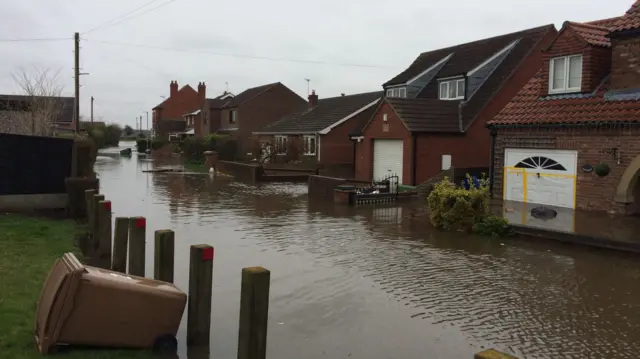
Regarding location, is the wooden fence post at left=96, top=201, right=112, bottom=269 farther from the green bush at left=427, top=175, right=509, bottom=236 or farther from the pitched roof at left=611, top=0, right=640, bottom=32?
the pitched roof at left=611, top=0, right=640, bottom=32

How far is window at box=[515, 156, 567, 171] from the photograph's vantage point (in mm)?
18328

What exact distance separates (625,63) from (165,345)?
15898mm

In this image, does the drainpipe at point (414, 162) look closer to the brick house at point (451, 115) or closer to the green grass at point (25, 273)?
the brick house at point (451, 115)

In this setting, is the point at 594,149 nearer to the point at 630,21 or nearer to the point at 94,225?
the point at 630,21

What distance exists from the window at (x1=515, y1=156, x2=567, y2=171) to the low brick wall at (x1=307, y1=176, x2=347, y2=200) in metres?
6.68

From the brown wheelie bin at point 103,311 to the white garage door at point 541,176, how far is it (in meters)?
15.1

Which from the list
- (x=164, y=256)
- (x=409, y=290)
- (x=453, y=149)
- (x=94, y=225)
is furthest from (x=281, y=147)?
(x=164, y=256)

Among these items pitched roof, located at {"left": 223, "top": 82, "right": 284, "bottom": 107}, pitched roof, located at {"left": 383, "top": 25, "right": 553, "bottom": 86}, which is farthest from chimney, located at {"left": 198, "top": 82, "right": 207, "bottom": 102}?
pitched roof, located at {"left": 383, "top": 25, "right": 553, "bottom": 86}

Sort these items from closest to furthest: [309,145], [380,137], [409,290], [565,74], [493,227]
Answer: [409,290] → [493,227] → [565,74] → [380,137] → [309,145]

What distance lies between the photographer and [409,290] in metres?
9.00

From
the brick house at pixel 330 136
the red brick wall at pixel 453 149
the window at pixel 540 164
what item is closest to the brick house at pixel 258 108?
the brick house at pixel 330 136

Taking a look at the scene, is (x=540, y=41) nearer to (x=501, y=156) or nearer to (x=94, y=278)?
(x=501, y=156)

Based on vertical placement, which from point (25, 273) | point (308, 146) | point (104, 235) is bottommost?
point (25, 273)

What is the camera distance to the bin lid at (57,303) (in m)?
5.43
